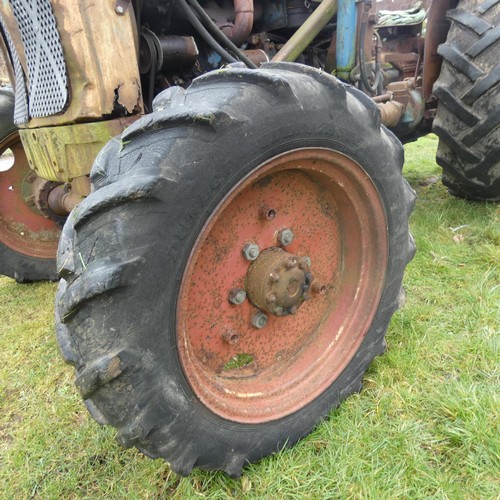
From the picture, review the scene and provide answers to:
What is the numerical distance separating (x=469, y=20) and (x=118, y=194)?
2.17 metres

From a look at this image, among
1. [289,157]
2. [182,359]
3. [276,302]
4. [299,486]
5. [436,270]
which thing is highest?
[289,157]

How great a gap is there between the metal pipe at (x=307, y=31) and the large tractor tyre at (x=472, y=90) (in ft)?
2.14

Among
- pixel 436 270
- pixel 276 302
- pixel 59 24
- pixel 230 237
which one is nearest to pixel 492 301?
pixel 436 270

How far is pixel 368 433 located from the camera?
4.97 feet

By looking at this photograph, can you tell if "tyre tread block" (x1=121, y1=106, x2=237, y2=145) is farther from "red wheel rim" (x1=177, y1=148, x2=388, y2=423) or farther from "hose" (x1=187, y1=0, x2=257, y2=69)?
"hose" (x1=187, y1=0, x2=257, y2=69)

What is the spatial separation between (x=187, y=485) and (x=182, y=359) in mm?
489

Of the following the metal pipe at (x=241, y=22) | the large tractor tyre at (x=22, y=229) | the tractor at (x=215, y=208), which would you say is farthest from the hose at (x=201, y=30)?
the large tractor tyre at (x=22, y=229)

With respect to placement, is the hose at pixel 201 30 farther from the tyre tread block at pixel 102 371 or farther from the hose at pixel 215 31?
the tyre tread block at pixel 102 371

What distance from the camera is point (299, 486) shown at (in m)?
1.37

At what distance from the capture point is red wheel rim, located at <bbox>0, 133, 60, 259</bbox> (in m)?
2.92

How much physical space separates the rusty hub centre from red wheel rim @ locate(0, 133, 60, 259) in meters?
1.99

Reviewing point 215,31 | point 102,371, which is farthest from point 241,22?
point 102,371

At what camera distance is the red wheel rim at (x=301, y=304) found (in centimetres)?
140

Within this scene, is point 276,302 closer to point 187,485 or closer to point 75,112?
point 187,485
